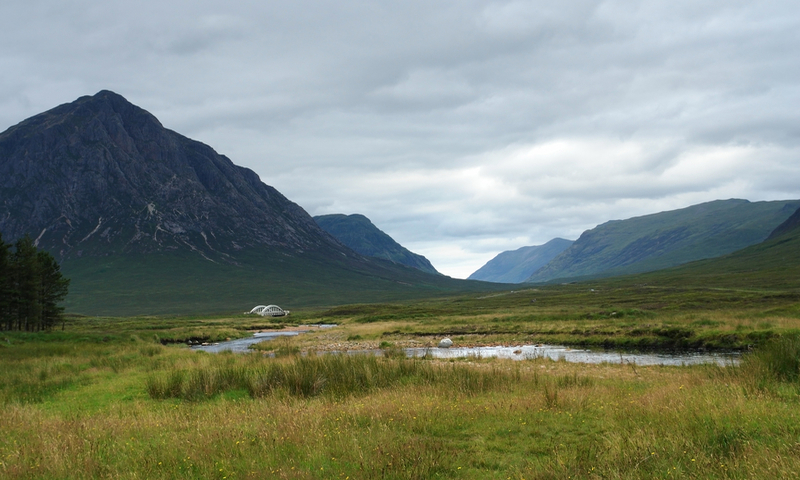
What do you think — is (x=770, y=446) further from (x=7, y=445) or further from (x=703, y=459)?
(x=7, y=445)

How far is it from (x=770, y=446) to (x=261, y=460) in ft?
28.1

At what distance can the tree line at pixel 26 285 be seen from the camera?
5028cm

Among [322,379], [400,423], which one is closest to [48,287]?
[322,379]

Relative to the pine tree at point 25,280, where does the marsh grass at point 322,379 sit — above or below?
below

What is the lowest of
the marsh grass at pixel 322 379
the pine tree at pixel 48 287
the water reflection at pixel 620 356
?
the water reflection at pixel 620 356

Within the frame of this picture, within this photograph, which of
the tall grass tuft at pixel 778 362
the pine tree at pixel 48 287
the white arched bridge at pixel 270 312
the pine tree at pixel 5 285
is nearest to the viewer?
the tall grass tuft at pixel 778 362

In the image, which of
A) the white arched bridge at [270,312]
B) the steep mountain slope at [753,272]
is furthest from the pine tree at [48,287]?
the steep mountain slope at [753,272]

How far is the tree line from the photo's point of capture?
1980 inches

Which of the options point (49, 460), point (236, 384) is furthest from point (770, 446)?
point (236, 384)

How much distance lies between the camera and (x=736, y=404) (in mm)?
10219

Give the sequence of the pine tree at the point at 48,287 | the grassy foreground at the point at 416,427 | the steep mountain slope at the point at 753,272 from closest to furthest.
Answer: the grassy foreground at the point at 416,427 < the pine tree at the point at 48,287 < the steep mountain slope at the point at 753,272

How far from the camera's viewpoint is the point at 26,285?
174 ft

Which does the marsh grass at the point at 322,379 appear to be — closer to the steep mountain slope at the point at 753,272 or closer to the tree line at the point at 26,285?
the tree line at the point at 26,285

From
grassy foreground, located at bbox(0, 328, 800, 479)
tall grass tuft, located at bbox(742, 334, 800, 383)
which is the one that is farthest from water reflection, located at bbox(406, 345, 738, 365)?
tall grass tuft, located at bbox(742, 334, 800, 383)
